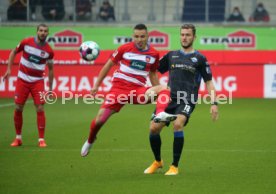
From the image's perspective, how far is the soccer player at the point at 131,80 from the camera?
11211 millimetres

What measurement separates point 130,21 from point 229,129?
48.3 feet

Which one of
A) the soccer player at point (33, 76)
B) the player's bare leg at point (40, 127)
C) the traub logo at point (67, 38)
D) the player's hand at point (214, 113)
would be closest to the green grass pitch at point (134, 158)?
the player's bare leg at point (40, 127)

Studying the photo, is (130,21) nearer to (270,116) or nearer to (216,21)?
(216,21)

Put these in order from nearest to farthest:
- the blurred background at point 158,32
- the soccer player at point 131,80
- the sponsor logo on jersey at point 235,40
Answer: the soccer player at point 131,80
the blurred background at point 158,32
the sponsor logo on jersey at point 235,40

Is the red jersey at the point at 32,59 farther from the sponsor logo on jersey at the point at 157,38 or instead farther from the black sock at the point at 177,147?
the sponsor logo on jersey at the point at 157,38

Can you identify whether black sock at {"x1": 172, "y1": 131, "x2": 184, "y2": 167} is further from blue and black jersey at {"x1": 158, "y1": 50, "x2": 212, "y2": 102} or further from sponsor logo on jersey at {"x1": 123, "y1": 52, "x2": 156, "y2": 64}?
sponsor logo on jersey at {"x1": 123, "y1": 52, "x2": 156, "y2": 64}

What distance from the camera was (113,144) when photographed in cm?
1511

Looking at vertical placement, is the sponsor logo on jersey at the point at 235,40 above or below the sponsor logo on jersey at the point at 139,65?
below

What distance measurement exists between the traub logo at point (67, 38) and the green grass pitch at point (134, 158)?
9.63 m

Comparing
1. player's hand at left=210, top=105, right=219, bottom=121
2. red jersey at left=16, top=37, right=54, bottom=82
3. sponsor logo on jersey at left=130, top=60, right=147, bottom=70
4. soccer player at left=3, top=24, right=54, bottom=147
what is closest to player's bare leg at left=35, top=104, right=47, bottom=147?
soccer player at left=3, top=24, right=54, bottom=147

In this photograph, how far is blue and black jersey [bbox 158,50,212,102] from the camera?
11016 mm

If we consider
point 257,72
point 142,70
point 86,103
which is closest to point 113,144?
point 142,70

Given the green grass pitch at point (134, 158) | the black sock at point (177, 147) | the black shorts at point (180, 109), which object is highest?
the black shorts at point (180, 109)

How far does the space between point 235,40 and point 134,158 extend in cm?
1892
